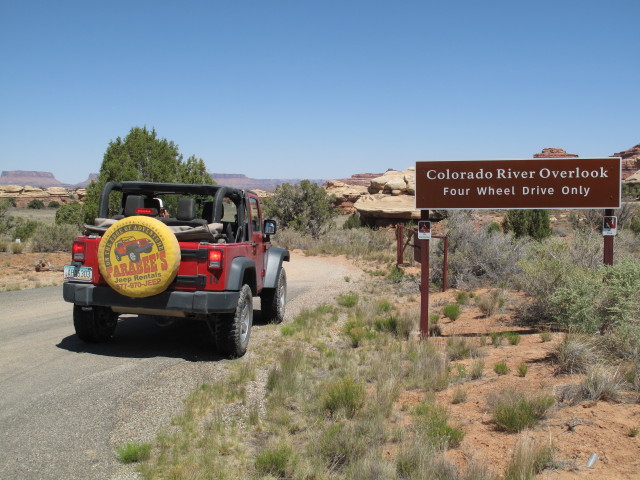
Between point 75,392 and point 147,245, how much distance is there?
5.62 feet

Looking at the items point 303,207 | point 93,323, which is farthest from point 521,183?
point 303,207

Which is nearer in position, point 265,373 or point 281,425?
point 281,425

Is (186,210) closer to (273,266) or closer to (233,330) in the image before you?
(233,330)

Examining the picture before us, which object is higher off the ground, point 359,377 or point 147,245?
point 147,245

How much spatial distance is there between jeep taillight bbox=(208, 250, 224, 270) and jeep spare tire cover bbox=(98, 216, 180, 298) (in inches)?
15.1

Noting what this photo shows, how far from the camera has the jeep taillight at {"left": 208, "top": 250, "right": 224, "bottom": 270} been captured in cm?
662

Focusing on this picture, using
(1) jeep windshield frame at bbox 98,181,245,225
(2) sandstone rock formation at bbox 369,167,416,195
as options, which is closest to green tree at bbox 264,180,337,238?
(2) sandstone rock formation at bbox 369,167,416,195

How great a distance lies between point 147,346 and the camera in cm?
793

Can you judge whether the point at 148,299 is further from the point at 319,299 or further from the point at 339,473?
the point at 319,299

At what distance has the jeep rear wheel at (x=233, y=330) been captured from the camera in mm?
7066

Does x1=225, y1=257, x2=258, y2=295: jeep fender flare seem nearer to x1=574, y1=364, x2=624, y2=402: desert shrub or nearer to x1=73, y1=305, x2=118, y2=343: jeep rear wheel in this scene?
x1=73, y1=305, x2=118, y2=343: jeep rear wheel

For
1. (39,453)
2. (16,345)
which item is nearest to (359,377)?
(39,453)

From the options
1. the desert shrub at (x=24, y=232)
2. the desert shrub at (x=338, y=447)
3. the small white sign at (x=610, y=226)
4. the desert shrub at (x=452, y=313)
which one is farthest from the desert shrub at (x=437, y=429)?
the desert shrub at (x=24, y=232)

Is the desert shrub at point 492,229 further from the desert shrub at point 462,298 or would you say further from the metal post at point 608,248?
the metal post at point 608,248
